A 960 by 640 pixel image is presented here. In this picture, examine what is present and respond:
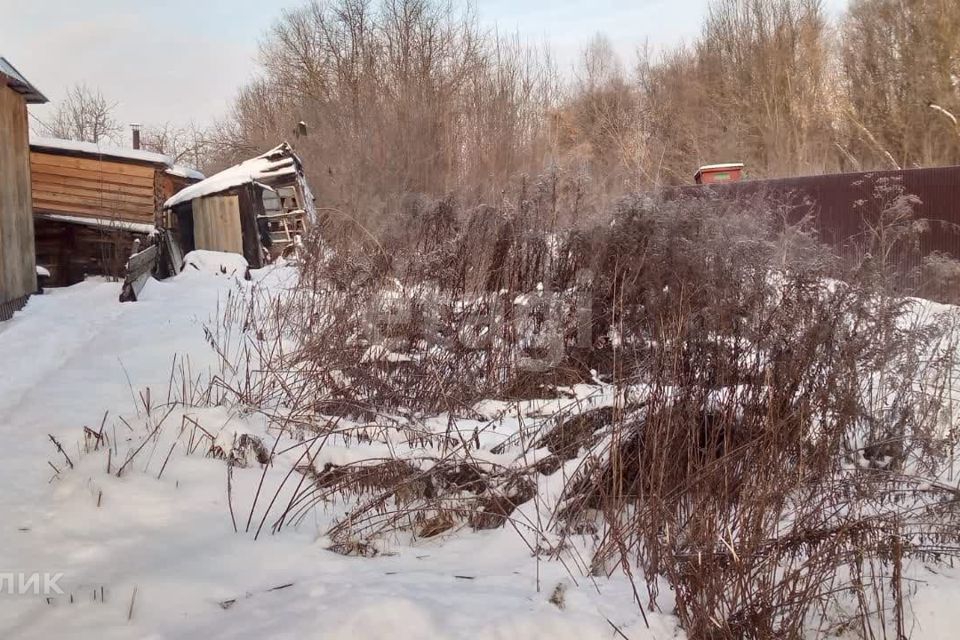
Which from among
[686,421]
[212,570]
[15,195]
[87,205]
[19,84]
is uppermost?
[19,84]

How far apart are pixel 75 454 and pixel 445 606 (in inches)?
82.0

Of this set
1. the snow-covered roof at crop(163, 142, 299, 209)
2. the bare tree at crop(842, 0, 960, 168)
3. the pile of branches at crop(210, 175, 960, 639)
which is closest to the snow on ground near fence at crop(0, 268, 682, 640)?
the pile of branches at crop(210, 175, 960, 639)

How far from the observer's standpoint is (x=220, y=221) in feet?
45.4

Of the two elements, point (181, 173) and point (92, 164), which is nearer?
point (92, 164)

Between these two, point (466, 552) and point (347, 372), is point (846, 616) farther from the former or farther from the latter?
point (347, 372)

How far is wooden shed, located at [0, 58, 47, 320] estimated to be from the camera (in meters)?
8.99

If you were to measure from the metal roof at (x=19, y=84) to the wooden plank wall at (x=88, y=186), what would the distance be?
338 cm

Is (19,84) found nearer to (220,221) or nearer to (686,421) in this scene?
(220,221)

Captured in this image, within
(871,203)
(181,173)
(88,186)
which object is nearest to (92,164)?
(88,186)

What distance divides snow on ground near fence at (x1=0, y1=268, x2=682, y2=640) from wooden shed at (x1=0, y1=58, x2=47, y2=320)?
19.8 feet

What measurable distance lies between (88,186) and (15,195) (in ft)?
14.4

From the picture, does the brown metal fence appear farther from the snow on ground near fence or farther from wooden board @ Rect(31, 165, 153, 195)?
wooden board @ Rect(31, 165, 153, 195)

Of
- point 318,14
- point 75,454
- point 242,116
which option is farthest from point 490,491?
point 242,116

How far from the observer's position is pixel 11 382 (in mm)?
5039
